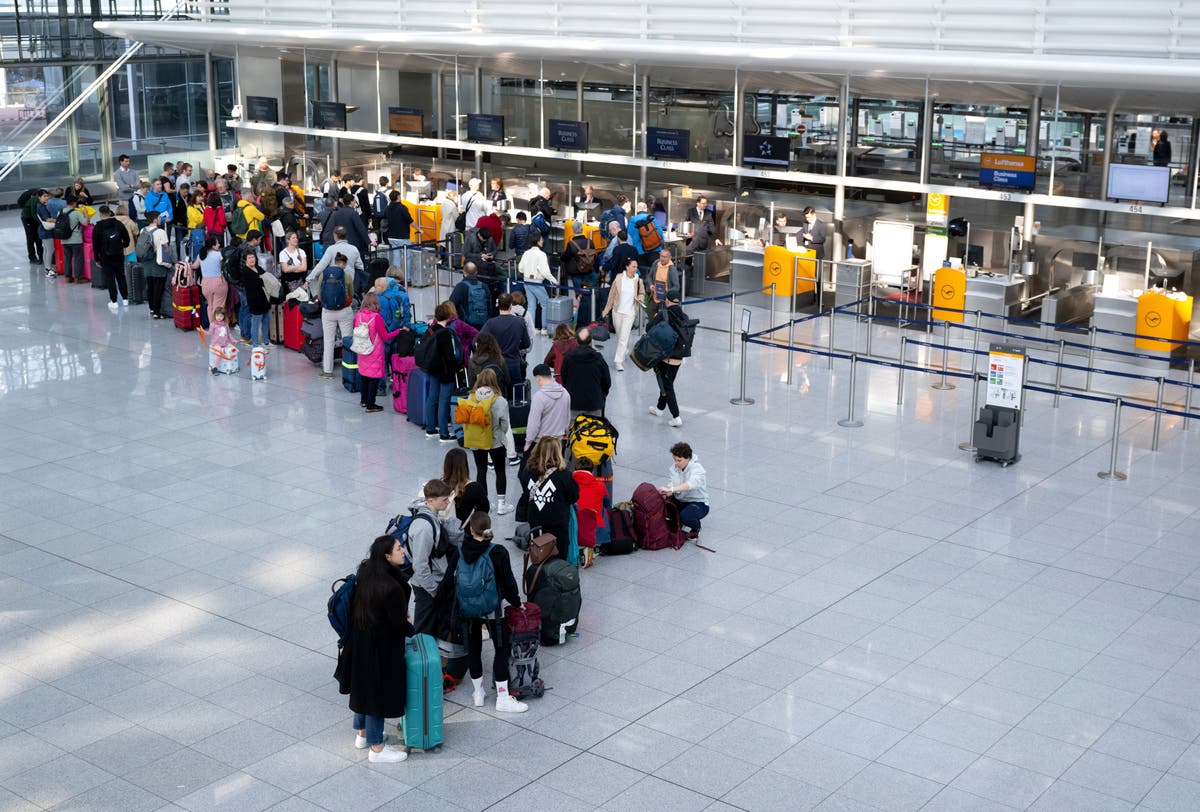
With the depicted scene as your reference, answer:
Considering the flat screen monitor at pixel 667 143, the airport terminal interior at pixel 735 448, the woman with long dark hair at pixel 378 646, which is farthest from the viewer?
the flat screen monitor at pixel 667 143

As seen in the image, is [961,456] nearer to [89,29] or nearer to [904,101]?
[904,101]

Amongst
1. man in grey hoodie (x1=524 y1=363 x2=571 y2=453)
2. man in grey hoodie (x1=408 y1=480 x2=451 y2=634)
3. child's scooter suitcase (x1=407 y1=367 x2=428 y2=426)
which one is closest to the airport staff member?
child's scooter suitcase (x1=407 y1=367 x2=428 y2=426)

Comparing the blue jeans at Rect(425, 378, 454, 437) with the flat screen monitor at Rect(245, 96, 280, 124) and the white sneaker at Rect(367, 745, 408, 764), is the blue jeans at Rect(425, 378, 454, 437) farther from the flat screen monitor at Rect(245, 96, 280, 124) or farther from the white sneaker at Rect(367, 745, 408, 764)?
the flat screen monitor at Rect(245, 96, 280, 124)

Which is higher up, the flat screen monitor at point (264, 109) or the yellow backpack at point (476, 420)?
the flat screen monitor at point (264, 109)

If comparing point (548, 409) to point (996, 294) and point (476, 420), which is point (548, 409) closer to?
point (476, 420)

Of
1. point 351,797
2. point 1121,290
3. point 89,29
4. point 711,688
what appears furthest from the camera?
point 89,29

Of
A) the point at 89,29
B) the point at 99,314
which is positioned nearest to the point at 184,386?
the point at 99,314

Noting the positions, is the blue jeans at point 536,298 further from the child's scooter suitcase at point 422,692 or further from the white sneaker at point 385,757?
the white sneaker at point 385,757

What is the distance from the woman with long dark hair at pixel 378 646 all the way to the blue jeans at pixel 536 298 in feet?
37.5

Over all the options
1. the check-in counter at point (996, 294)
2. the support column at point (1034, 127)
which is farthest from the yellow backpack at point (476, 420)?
the support column at point (1034, 127)

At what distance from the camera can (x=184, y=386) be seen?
56.2 feet

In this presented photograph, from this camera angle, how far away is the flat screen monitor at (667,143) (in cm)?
2386

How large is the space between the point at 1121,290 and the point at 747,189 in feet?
22.7

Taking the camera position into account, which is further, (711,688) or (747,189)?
(747,189)
